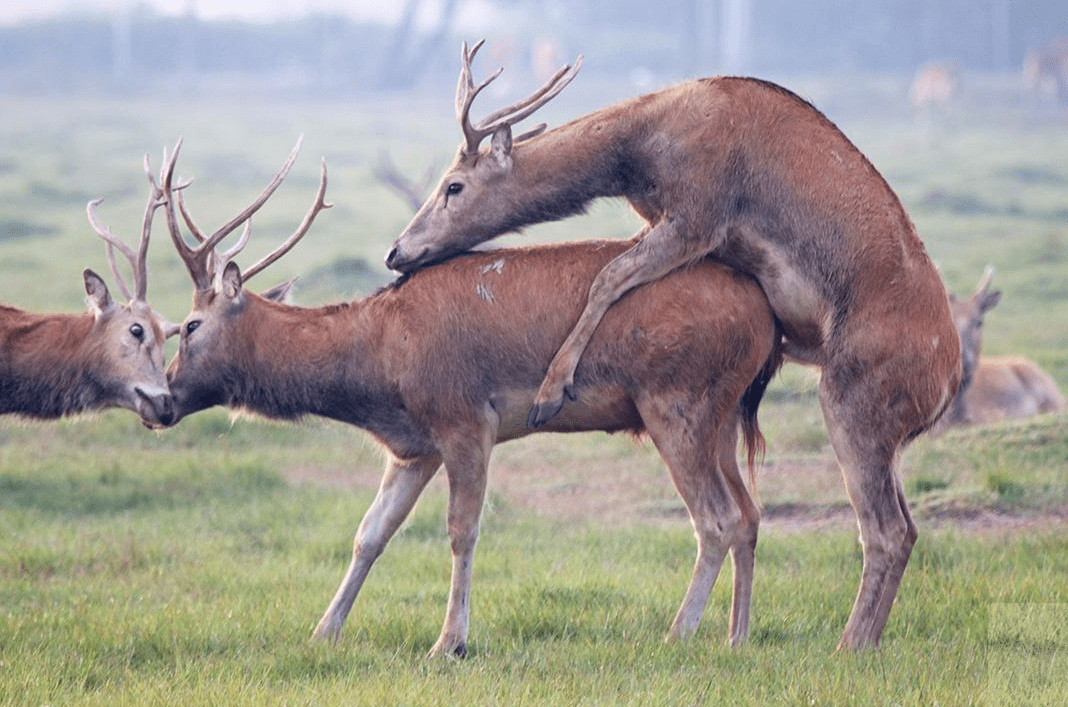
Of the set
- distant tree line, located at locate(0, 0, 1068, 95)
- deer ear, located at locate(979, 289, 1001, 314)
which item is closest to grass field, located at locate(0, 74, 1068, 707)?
deer ear, located at locate(979, 289, 1001, 314)

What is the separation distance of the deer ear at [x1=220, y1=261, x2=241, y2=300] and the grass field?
1.02 meters

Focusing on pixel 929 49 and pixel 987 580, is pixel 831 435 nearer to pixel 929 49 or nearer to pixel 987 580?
pixel 987 580

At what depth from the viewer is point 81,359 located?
7477 millimetres

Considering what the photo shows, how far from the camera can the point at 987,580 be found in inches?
290

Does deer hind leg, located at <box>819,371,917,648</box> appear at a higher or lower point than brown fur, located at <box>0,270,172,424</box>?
lower

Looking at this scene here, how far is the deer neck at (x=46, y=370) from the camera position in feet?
24.4

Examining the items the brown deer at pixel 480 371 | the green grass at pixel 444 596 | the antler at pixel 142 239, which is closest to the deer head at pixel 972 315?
the green grass at pixel 444 596

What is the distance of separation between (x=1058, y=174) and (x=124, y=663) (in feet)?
94.6

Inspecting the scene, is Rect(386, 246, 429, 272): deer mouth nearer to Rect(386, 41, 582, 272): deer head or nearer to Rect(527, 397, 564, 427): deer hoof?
Rect(386, 41, 582, 272): deer head

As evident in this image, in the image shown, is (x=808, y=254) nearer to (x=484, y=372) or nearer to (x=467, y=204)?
(x=484, y=372)

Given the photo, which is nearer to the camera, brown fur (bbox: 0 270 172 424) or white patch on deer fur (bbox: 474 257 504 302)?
white patch on deer fur (bbox: 474 257 504 302)

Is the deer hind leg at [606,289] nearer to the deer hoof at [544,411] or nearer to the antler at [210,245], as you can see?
the deer hoof at [544,411]

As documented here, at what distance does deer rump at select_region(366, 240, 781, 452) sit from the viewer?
6734 mm

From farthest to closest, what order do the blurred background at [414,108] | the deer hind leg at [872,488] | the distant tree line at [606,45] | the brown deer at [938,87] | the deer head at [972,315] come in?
the distant tree line at [606,45]
the brown deer at [938,87]
the blurred background at [414,108]
the deer head at [972,315]
the deer hind leg at [872,488]
